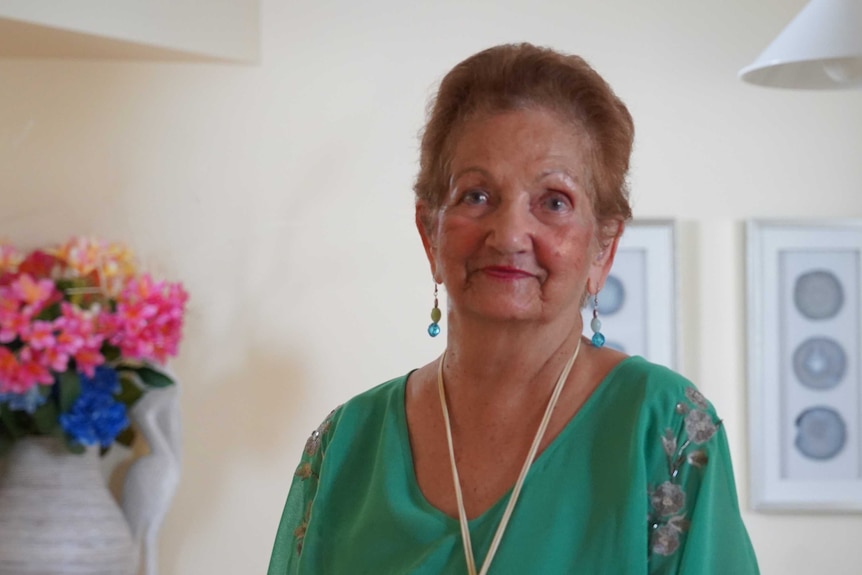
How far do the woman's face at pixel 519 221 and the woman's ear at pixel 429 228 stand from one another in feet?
0.21

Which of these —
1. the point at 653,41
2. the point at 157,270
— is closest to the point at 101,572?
the point at 157,270

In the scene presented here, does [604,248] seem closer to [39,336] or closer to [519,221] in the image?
[519,221]

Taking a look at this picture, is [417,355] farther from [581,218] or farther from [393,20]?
[581,218]

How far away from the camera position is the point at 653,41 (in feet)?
9.09

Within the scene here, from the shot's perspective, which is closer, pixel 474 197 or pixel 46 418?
pixel 474 197

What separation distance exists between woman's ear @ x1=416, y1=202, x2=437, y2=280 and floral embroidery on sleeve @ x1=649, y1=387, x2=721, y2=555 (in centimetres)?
35

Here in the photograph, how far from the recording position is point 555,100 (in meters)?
1.25

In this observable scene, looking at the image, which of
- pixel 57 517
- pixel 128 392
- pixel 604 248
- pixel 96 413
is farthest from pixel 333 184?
pixel 604 248

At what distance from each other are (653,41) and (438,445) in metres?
1.73

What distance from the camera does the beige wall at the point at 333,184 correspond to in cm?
271

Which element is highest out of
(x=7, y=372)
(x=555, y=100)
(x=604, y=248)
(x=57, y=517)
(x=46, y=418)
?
(x=555, y=100)

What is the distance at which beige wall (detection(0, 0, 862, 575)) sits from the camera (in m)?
2.71

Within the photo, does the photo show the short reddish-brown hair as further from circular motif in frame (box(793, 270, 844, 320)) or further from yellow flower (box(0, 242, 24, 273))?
circular motif in frame (box(793, 270, 844, 320))

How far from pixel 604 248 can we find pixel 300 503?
49cm
